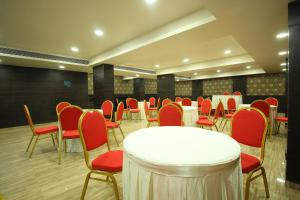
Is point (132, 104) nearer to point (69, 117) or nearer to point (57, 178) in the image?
point (69, 117)

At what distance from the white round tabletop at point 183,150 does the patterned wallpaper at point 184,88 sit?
13.0 meters

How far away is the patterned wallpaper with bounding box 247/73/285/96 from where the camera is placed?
9027 millimetres

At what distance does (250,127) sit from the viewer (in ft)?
5.28

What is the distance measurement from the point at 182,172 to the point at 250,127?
1.26m

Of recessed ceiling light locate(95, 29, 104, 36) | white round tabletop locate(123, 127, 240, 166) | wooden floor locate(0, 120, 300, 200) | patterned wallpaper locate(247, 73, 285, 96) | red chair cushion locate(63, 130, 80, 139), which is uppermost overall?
recessed ceiling light locate(95, 29, 104, 36)

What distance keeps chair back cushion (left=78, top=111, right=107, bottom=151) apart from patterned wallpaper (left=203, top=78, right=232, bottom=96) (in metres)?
11.4

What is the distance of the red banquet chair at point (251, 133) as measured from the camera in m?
1.43

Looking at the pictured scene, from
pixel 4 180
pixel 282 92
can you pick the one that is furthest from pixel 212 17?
pixel 282 92

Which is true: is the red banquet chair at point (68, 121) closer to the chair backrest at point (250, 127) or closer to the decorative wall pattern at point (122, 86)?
the chair backrest at point (250, 127)

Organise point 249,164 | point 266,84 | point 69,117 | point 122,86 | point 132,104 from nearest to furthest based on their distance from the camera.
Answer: point 249,164
point 69,117
point 132,104
point 266,84
point 122,86

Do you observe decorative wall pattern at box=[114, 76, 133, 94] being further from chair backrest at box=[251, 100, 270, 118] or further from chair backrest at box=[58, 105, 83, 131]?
chair backrest at box=[251, 100, 270, 118]

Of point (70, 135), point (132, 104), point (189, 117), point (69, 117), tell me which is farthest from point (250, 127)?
point (132, 104)

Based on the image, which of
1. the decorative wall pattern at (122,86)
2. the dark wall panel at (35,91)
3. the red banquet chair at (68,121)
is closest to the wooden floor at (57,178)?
the red banquet chair at (68,121)

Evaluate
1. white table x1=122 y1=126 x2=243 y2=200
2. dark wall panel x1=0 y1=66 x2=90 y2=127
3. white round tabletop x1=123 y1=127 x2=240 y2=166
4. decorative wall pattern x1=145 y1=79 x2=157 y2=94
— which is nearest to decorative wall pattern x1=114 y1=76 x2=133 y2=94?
decorative wall pattern x1=145 y1=79 x2=157 y2=94
